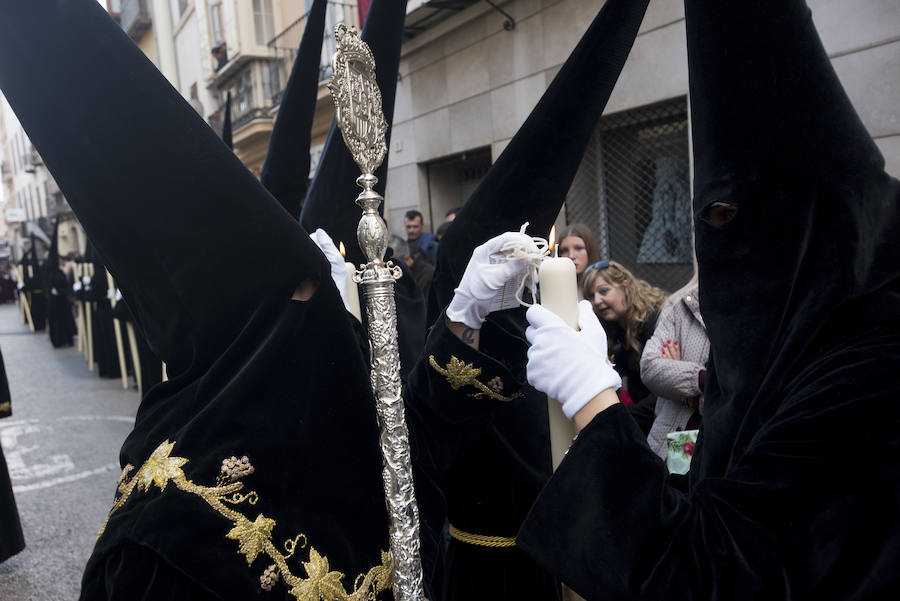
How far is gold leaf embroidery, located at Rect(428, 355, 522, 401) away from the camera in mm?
1869

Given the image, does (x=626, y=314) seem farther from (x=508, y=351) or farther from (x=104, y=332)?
(x=104, y=332)

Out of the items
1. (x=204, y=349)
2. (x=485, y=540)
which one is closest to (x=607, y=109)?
(x=485, y=540)

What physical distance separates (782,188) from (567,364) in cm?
49

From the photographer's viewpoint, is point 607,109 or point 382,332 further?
point 607,109

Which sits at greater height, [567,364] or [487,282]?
[487,282]

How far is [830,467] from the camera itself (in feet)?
3.45

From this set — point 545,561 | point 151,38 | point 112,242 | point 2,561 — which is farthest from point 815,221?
point 151,38

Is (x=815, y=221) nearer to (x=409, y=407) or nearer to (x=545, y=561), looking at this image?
(x=545, y=561)

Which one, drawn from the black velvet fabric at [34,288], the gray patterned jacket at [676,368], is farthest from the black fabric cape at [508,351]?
the black velvet fabric at [34,288]

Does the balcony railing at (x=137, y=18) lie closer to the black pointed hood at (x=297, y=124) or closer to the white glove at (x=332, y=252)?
the black pointed hood at (x=297, y=124)

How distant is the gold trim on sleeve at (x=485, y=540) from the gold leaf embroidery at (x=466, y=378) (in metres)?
0.62

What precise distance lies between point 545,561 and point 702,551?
0.27 meters

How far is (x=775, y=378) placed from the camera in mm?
1203

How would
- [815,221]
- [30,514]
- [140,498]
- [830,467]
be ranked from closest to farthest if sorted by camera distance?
[830,467], [815,221], [140,498], [30,514]
